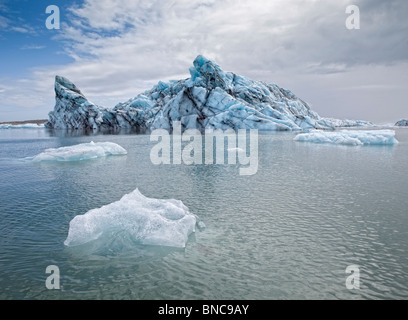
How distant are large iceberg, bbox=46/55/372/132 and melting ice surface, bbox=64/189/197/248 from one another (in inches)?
1927

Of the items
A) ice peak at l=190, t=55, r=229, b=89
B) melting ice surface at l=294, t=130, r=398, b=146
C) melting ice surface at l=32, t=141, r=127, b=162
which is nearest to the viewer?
melting ice surface at l=32, t=141, r=127, b=162

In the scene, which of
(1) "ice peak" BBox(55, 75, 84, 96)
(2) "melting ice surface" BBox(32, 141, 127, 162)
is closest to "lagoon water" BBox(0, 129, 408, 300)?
(2) "melting ice surface" BBox(32, 141, 127, 162)

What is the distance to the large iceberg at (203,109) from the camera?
57.6 m

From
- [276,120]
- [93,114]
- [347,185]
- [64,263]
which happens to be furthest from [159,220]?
[93,114]

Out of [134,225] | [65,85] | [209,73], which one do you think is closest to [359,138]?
[134,225]

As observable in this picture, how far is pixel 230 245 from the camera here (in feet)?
24.3

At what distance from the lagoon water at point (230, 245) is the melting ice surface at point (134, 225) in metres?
0.21

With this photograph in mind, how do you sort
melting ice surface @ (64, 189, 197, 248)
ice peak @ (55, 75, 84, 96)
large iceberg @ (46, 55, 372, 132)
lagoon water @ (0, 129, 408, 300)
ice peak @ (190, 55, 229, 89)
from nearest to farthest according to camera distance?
lagoon water @ (0, 129, 408, 300)
melting ice surface @ (64, 189, 197, 248)
large iceberg @ (46, 55, 372, 132)
ice peak @ (190, 55, 229, 89)
ice peak @ (55, 75, 84, 96)

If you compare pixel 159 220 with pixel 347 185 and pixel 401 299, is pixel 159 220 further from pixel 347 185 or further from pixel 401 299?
pixel 347 185

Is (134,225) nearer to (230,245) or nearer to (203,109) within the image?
(230,245)

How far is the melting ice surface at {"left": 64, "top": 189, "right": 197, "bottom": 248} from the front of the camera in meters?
7.43

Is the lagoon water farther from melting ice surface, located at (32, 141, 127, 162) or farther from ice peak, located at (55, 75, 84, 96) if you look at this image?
ice peak, located at (55, 75, 84, 96)

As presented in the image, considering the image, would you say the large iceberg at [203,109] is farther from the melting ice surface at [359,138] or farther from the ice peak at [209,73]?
the melting ice surface at [359,138]

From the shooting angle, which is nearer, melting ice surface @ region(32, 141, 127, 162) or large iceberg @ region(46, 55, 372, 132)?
melting ice surface @ region(32, 141, 127, 162)
